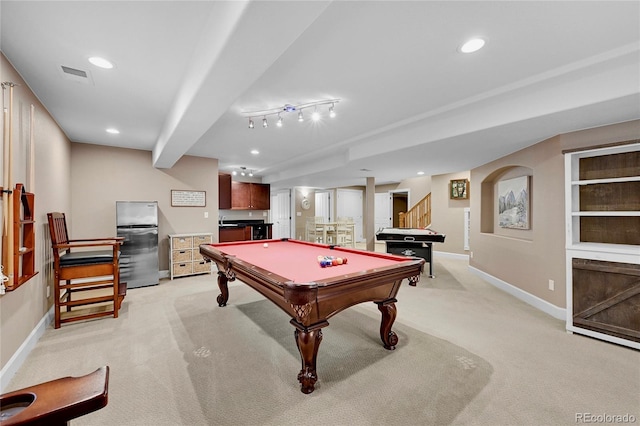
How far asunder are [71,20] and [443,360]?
3.50m

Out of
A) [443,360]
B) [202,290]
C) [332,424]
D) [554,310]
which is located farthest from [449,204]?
[332,424]

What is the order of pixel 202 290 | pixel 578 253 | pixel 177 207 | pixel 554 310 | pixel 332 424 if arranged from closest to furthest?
pixel 332 424 → pixel 578 253 → pixel 554 310 → pixel 202 290 → pixel 177 207

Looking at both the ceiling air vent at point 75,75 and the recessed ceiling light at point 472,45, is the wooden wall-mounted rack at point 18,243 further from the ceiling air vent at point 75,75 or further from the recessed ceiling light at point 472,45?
the recessed ceiling light at point 472,45

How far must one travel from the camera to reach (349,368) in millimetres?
2141

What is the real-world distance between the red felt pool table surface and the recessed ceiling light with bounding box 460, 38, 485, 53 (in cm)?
171

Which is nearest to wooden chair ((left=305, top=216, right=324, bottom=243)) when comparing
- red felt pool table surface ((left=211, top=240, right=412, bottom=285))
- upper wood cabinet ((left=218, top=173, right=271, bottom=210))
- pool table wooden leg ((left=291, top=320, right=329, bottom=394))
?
upper wood cabinet ((left=218, top=173, right=271, bottom=210))

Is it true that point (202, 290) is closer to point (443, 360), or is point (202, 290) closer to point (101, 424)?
point (101, 424)

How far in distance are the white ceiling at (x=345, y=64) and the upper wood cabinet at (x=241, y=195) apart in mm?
3180

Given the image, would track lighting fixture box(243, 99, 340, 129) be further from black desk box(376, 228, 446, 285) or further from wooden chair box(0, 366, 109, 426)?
black desk box(376, 228, 446, 285)

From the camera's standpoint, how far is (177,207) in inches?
209

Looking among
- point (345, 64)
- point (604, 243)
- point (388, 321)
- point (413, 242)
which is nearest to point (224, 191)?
Result: point (413, 242)

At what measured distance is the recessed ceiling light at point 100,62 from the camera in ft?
6.80

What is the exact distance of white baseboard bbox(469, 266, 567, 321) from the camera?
3.17 metres

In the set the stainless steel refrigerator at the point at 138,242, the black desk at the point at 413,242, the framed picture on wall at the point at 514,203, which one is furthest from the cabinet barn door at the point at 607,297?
the stainless steel refrigerator at the point at 138,242
